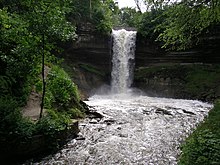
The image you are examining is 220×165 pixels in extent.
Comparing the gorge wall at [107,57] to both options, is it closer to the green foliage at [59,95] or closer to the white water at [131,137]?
the white water at [131,137]

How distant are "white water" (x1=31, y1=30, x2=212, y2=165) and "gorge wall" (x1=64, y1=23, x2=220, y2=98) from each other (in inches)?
310

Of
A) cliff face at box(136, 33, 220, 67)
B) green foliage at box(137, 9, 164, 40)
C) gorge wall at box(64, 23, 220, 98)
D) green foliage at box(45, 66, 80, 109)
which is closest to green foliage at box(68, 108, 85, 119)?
green foliage at box(45, 66, 80, 109)

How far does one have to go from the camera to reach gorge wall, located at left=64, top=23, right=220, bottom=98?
68.2 ft

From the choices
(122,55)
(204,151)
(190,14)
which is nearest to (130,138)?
(204,151)

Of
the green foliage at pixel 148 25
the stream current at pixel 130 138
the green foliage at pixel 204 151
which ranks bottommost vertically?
the stream current at pixel 130 138

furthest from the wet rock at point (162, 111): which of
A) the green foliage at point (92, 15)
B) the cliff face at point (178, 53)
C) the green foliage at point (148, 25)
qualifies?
the green foliage at point (92, 15)

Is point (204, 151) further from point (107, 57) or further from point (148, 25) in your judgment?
point (148, 25)

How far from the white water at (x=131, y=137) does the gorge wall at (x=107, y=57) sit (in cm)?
789

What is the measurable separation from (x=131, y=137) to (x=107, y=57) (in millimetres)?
15682

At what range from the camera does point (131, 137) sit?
28.0ft

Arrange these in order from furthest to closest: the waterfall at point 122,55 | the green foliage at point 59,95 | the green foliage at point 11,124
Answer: the waterfall at point 122,55 → the green foliage at point 59,95 → the green foliage at point 11,124

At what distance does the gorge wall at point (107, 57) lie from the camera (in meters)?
20.8

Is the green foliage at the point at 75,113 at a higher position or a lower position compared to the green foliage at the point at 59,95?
lower

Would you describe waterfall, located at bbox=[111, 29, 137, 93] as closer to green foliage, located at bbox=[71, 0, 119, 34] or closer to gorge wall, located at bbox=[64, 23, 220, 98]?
gorge wall, located at bbox=[64, 23, 220, 98]
